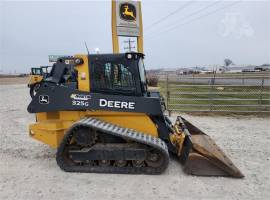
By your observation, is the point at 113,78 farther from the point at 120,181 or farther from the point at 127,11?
the point at 127,11

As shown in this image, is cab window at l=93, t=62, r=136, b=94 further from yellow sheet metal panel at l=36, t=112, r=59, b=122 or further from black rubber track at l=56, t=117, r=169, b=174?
yellow sheet metal panel at l=36, t=112, r=59, b=122

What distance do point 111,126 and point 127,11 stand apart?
29.9ft

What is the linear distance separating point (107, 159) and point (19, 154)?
2422mm

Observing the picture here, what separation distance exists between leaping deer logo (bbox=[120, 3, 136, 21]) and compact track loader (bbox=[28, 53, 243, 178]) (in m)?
7.86

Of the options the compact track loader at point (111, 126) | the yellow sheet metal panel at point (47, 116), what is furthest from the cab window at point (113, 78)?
the yellow sheet metal panel at point (47, 116)

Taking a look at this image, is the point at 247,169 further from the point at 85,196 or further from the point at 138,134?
the point at 85,196

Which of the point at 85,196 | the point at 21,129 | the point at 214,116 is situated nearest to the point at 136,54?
the point at 85,196

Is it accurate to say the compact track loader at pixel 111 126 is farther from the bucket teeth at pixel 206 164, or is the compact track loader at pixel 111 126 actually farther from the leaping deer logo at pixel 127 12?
the leaping deer logo at pixel 127 12

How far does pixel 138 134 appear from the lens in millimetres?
5355

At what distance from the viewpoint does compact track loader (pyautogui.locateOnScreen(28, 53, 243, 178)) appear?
16.9 ft

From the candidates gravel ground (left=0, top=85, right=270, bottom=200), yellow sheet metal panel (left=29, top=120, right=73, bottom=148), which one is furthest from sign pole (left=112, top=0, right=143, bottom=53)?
gravel ground (left=0, top=85, right=270, bottom=200)

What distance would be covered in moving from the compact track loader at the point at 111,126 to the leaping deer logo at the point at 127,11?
7.86 meters

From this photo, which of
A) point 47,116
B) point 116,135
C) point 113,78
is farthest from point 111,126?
point 47,116

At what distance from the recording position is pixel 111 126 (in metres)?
5.40
